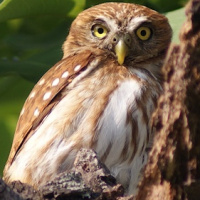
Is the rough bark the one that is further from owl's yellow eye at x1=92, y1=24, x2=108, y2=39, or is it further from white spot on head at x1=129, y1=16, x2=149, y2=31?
owl's yellow eye at x1=92, y1=24, x2=108, y2=39

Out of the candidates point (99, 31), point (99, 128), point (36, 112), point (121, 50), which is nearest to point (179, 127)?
point (99, 128)

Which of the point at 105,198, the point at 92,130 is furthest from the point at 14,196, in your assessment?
the point at 92,130

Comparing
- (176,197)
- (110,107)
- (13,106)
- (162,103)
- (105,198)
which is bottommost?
(13,106)

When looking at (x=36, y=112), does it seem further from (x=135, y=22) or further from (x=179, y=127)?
(x=179, y=127)

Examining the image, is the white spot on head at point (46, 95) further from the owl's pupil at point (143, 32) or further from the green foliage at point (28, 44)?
the owl's pupil at point (143, 32)

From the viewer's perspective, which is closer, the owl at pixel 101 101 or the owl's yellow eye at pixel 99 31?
the owl at pixel 101 101

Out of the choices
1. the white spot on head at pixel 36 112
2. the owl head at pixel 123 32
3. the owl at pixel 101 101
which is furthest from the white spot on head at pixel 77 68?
the white spot on head at pixel 36 112

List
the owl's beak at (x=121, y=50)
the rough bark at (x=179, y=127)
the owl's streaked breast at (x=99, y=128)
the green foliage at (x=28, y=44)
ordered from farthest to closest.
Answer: the green foliage at (x=28, y=44)
the owl's beak at (x=121, y=50)
the owl's streaked breast at (x=99, y=128)
the rough bark at (x=179, y=127)

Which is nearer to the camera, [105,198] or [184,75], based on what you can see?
[184,75]

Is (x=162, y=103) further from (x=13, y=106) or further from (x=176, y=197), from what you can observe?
(x=13, y=106)
